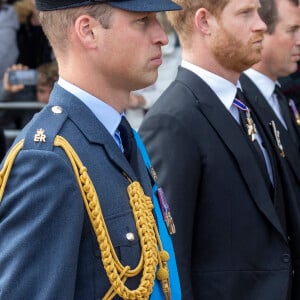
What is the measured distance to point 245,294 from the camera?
347 cm

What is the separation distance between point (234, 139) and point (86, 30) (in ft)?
3.93

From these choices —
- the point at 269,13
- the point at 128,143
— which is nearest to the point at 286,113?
the point at 269,13

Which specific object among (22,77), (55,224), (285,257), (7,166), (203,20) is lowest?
(285,257)

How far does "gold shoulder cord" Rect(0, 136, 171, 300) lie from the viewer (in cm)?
229

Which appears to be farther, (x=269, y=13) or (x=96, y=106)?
(x=269, y=13)

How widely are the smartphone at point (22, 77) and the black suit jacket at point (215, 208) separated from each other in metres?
3.02

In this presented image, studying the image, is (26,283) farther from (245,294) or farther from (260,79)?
(260,79)

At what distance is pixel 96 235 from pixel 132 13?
61cm

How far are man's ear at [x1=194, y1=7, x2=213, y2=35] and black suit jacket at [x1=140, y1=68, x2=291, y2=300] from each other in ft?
1.08

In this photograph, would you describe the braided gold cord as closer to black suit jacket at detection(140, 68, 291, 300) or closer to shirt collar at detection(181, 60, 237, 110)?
black suit jacket at detection(140, 68, 291, 300)

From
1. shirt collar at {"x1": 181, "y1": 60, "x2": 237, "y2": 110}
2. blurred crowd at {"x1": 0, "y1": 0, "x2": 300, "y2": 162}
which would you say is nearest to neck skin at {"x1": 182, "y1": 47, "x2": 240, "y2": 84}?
shirt collar at {"x1": 181, "y1": 60, "x2": 237, "y2": 110}

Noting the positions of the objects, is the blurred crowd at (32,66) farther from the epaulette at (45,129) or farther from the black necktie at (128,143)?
the epaulette at (45,129)

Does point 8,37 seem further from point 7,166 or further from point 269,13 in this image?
point 7,166

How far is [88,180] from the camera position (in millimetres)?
2312
